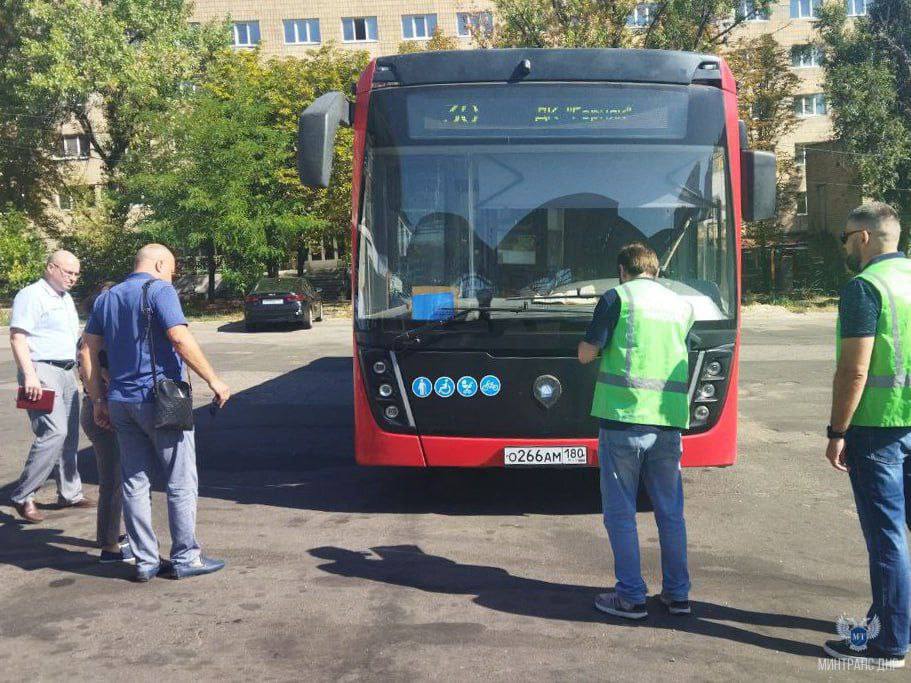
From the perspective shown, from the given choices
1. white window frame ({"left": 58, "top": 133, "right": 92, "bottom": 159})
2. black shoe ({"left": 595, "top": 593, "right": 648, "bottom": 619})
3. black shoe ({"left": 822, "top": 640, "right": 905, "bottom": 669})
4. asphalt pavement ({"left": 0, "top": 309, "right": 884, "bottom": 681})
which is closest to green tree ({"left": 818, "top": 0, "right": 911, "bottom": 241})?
asphalt pavement ({"left": 0, "top": 309, "right": 884, "bottom": 681})

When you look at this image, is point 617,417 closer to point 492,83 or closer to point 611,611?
point 611,611

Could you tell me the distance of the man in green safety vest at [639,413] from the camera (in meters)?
4.54

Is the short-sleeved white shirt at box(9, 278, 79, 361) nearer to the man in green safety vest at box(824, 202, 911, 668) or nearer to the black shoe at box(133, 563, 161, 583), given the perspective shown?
the black shoe at box(133, 563, 161, 583)

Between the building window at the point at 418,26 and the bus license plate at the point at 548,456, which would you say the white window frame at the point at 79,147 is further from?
the bus license plate at the point at 548,456

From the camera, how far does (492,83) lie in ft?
21.2

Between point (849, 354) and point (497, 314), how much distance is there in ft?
8.93

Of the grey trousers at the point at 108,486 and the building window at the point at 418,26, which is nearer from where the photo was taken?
the grey trousers at the point at 108,486

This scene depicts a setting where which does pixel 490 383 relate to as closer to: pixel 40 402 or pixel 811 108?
pixel 40 402

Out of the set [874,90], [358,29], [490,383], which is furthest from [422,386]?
[358,29]

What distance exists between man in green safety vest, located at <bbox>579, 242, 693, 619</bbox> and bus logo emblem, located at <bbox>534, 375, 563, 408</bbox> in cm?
161

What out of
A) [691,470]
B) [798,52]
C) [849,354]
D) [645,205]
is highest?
[798,52]

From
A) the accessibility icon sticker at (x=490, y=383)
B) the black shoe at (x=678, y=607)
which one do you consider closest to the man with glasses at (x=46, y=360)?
the accessibility icon sticker at (x=490, y=383)

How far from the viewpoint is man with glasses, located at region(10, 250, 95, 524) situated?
6457 mm

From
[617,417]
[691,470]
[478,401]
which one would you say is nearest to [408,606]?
[617,417]
